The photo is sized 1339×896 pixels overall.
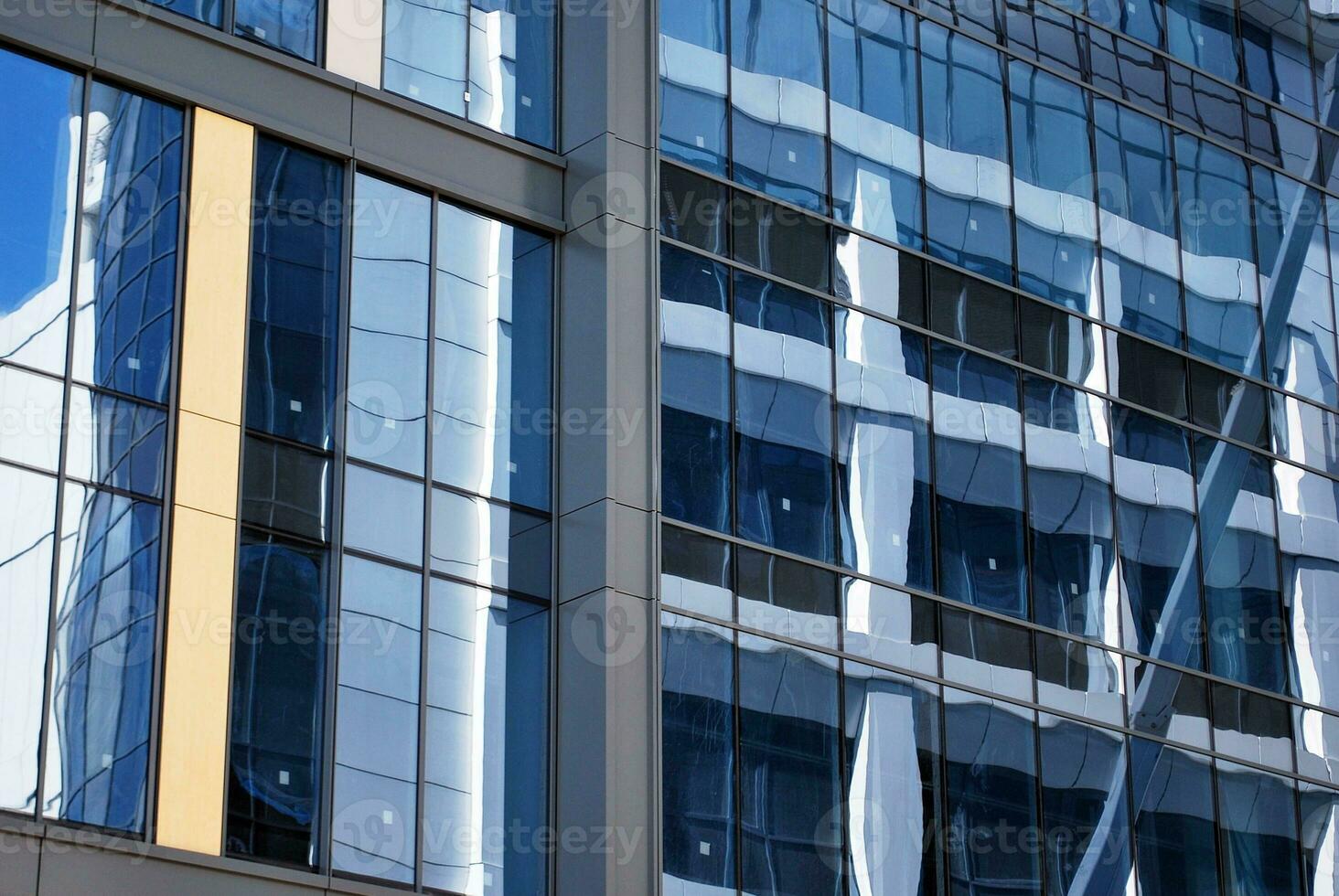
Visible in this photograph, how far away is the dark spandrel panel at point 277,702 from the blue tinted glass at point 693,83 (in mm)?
6255

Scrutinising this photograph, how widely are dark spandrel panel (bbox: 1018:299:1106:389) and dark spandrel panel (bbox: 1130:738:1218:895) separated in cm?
440

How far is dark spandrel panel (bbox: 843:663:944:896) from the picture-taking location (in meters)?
20.8

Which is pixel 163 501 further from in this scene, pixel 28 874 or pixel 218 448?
pixel 28 874

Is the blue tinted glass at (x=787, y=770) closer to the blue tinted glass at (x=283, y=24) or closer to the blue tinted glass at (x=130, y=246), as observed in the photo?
the blue tinted glass at (x=130, y=246)

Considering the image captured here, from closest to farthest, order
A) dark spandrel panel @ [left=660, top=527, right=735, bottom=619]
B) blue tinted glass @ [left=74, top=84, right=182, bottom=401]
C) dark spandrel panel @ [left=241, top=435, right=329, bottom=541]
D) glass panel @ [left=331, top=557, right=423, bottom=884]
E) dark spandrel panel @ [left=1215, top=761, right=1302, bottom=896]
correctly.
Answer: blue tinted glass @ [left=74, top=84, right=182, bottom=401] → glass panel @ [left=331, top=557, right=423, bottom=884] → dark spandrel panel @ [left=241, top=435, right=329, bottom=541] → dark spandrel panel @ [left=660, top=527, right=735, bottom=619] → dark spandrel panel @ [left=1215, top=761, right=1302, bottom=896]

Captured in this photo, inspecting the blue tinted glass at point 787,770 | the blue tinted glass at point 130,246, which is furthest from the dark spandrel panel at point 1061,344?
the blue tinted glass at point 130,246


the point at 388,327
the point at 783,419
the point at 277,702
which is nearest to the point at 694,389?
the point at 783,419

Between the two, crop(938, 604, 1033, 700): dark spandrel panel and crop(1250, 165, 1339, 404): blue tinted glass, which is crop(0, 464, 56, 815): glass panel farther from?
crop(1250, 165, 1339, 404): blue tinted glass

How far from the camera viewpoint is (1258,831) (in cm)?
2452

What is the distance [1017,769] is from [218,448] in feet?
30.7

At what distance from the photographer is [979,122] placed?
82.1ft

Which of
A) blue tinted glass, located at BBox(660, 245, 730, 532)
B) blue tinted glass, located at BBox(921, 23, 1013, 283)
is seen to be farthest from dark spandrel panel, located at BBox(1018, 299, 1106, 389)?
blue tinted glass, located at BBox(660, 245, 730, 532)

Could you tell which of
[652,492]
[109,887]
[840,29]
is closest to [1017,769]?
[652,492]

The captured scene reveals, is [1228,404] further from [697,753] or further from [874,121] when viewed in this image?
[697,753]
